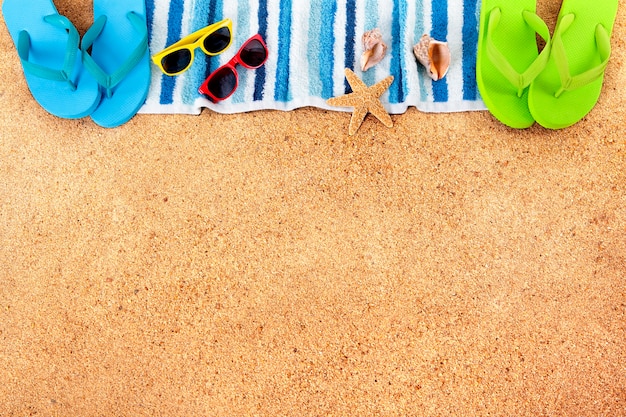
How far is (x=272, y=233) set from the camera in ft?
5.60

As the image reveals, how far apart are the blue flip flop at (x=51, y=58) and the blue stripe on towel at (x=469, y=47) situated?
1.23 metres

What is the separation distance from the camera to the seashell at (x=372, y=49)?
1.70 meters

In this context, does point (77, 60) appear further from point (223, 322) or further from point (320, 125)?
point (223, 322)

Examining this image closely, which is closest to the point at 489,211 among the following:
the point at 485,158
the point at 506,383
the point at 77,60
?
the point at 485,158

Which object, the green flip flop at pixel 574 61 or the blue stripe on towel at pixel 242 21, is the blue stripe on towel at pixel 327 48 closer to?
the blue stripe on towel at pixel 242 21

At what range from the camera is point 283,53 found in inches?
69.6

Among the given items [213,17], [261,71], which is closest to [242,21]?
[213,17]

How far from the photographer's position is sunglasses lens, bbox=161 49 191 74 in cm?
172

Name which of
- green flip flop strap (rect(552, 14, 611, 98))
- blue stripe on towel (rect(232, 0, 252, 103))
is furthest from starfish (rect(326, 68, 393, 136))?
green flip flop strap (rect(552, 14, 611, 98))

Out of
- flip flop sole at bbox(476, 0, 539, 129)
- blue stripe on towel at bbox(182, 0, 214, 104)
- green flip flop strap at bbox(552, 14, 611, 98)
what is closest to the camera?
green flip flop strap at bbox(552, 14, 611, 98)

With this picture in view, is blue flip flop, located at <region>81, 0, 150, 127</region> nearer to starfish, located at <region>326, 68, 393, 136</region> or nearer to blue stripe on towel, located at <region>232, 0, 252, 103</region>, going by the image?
blue stripe on towel, located at <region>232, 0, 252, 103</region>

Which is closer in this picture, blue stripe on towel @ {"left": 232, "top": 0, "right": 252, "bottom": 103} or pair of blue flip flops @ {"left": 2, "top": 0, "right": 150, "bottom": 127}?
pair of blue flip flops @ {"left": 2, "top": 0, "right": 150, "bottom": 127}

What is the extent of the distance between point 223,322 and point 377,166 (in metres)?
0.72

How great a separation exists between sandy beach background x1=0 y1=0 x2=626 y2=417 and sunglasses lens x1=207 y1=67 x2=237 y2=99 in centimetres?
9
